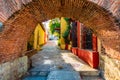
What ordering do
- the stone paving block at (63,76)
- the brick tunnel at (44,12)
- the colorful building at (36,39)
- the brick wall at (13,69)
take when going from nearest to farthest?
the brick tunnel at (44,12) < the brick wall at (13,69) < the stone paving block at (63,76) < the colorful building at (36,39)

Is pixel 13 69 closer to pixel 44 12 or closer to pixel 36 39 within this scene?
pixel 44 12

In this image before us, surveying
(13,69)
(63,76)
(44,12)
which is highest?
(44,12)

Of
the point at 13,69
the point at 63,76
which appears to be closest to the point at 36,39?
the point at 63,76

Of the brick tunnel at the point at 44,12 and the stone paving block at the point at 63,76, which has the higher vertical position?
the brick tunnel at the point at 44,12

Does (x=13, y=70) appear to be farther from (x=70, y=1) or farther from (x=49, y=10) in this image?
(x=70, y=1)

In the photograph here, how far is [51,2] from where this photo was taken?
399 cm

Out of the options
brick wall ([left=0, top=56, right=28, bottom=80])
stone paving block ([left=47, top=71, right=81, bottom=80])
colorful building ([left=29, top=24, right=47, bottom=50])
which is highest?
colorful building ([left=29, top=24, right=47, bottom=50])

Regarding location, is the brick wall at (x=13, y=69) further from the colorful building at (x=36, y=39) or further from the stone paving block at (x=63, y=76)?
the colorful building at (x=36, y=39)

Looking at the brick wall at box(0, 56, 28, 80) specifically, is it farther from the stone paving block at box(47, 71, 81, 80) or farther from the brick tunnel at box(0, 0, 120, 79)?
the stone paving block at box(47, 71, 81, 80)

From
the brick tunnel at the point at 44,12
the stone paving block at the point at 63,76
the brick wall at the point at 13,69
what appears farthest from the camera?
the stone paving block at the point at 63,76

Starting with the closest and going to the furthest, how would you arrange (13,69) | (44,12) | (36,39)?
(44,12)
(13,69)
(36,39)

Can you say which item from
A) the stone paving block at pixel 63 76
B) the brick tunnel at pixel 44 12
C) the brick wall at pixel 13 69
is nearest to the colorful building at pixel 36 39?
the brick wall at pixel 13 69

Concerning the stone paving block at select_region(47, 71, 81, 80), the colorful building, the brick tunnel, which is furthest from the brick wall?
the colorful building

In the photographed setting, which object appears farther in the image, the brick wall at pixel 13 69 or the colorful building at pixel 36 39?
the colorful building at pixel 36 39
